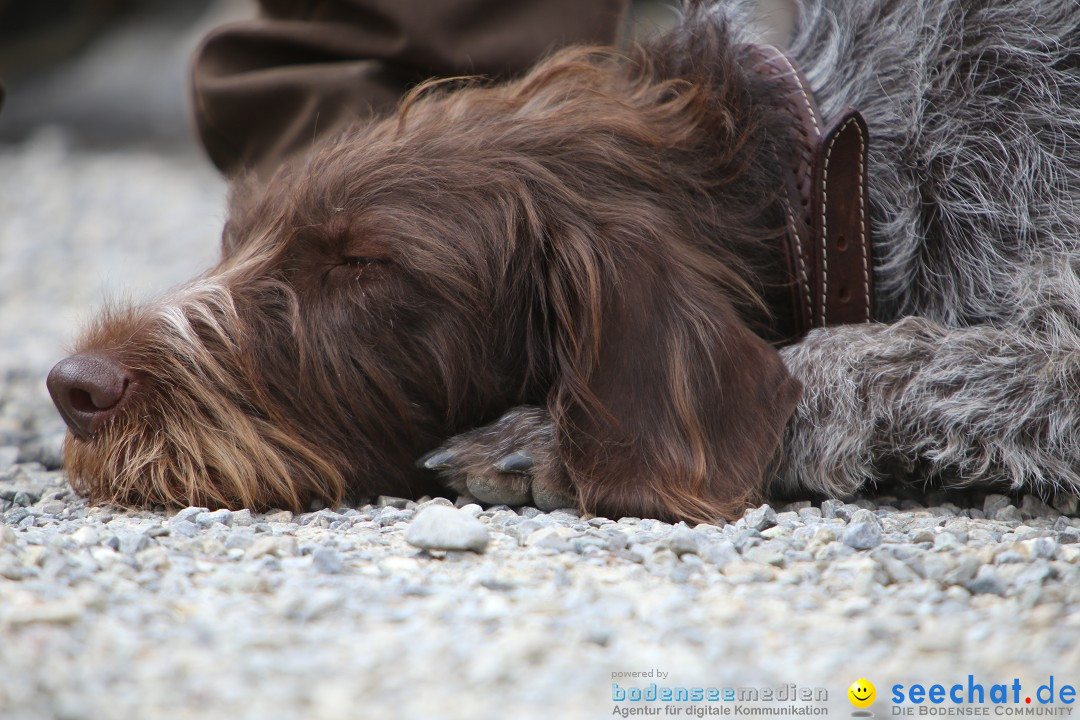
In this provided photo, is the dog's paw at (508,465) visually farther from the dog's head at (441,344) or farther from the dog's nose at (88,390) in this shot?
the dog's nose at (88,390)

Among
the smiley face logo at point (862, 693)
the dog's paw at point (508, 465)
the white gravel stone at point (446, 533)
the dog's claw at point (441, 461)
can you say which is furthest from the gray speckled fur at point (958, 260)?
the smiley face logo at point (862, 693)

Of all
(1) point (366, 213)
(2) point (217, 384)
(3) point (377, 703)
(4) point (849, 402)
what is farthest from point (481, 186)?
(3) point (377, 703)

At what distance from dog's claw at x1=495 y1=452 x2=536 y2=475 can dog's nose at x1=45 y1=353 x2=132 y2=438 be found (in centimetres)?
100

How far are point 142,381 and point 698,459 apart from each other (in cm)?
147

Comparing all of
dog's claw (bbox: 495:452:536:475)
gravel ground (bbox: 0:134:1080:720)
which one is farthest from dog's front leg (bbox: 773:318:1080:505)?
dog's claw (bbox: 495:452:536:475)

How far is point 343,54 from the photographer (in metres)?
4.79

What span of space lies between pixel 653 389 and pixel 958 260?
1.17 meters

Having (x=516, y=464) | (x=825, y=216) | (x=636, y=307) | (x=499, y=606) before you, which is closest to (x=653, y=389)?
(x=636, y=307)

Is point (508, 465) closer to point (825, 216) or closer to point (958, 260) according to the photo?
point (825, 216)

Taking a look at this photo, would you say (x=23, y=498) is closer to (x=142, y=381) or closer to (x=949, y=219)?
(x=142, y=381)

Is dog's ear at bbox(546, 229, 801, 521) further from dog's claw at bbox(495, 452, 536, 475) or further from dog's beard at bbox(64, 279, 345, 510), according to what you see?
dog's beard at bbox(64, 279, 345, 510)

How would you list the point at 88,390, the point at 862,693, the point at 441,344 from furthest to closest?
1. the point at 441,344
2. the point at 88,390
3. the point at 862,693

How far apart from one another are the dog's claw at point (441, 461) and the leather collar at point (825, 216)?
114 centimetres

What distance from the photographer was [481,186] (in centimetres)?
299
